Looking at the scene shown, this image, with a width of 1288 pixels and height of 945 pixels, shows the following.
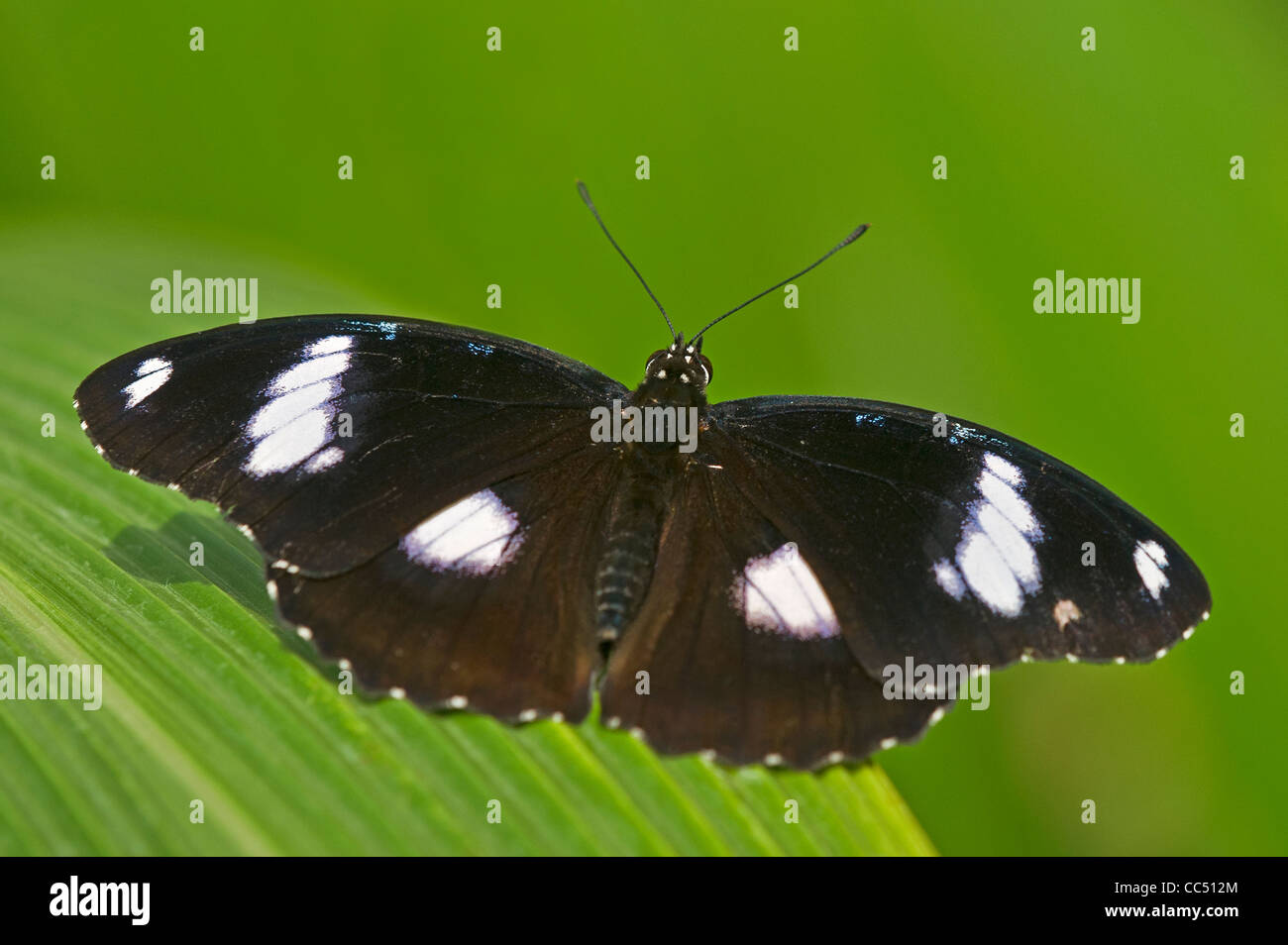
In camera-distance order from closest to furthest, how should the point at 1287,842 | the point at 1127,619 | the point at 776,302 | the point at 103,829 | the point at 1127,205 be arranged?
the point at 103,829
the point at 1127,619
the point at 1287,842
the point at 1127,205
the point at 776,302

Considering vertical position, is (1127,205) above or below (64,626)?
above

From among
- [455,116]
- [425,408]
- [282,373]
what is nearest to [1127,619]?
[425,408]

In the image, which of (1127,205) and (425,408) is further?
(1127,205)

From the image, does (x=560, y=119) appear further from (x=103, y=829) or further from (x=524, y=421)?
(x=103, y=829)

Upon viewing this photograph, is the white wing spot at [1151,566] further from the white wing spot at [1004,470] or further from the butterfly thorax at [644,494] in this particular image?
the butterfly thorax at [644,494]

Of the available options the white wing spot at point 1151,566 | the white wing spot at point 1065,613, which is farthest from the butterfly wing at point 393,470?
the white wing spot at point 1151,566

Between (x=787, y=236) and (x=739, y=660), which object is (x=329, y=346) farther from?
(x=787, y=236)
